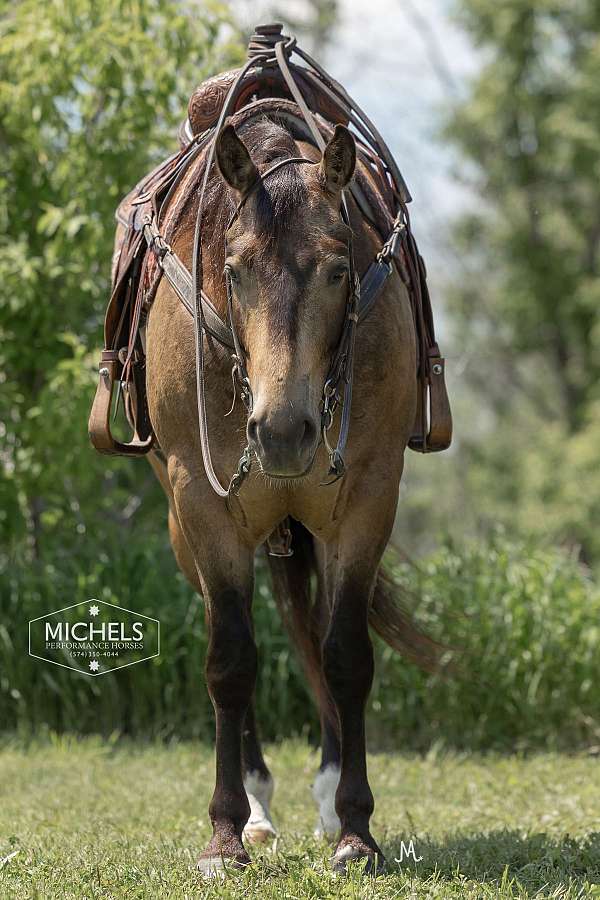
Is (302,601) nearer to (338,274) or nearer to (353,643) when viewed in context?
(353,643)

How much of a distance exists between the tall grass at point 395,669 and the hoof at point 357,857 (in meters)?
3.22

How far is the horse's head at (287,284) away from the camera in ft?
9.70

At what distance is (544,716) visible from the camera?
22.5ft

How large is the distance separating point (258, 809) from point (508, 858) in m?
1.05

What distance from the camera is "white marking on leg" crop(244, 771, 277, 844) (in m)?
4.21

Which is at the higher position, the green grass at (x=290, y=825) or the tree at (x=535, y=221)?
the tree at (x=535, y=221)

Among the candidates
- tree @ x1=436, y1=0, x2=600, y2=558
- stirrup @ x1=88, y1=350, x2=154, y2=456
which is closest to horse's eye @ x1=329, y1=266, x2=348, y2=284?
stirrup @ x1=88, y1=350, x2=154, y2=456

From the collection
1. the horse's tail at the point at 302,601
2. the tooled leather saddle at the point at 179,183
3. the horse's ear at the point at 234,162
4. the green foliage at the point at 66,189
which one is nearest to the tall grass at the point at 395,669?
the green foliage at the point at 66,189

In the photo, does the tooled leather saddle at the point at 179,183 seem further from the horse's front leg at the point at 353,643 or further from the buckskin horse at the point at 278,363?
the horse's front leg at the point at 353,643

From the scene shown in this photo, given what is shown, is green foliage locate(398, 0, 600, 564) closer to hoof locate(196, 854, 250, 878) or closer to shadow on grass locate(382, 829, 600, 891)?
shadow on grass locate(382, 829, 600, 891)

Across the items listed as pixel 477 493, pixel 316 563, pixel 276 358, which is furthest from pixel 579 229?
pixel 276 358

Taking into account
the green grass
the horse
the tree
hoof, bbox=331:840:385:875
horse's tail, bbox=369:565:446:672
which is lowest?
the green grass

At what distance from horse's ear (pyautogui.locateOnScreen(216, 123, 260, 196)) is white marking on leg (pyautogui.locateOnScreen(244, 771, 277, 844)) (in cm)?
214

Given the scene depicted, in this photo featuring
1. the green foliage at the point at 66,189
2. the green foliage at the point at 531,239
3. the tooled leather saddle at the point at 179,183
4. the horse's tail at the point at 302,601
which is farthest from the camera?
the green foliage at the point at 531,239
